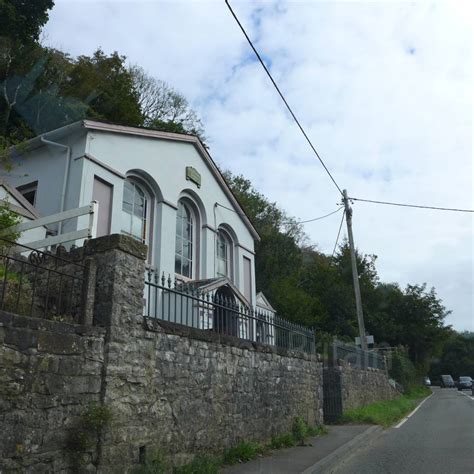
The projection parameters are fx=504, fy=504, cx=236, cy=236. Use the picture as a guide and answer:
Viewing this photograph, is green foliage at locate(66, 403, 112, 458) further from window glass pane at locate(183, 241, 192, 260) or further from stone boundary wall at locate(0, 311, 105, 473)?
window glass pane at locate(183, 241, 192, 260)

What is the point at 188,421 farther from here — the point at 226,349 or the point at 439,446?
the point at 439,446

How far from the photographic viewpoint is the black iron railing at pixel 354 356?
600 inches

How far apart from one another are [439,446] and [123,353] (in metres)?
7.16

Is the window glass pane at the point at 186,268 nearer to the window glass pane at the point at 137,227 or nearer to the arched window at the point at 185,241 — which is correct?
the arched window at the point at 185,241

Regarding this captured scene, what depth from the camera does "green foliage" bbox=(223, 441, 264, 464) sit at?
7762 mm

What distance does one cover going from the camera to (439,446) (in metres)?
9.90

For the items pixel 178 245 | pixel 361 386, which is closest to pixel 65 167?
pixel 178 245

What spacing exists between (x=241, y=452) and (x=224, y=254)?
10732 millimetres

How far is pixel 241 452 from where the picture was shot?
796 centimetres

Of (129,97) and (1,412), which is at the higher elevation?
→ (129,97)

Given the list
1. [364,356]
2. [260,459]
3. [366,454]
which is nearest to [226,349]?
[260,459]

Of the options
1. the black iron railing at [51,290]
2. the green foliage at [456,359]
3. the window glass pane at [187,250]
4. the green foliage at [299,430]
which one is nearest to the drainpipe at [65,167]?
the window glass pane at [187,250]

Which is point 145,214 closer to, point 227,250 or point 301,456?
point 227,250

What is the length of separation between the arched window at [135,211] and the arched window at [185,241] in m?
1.48
